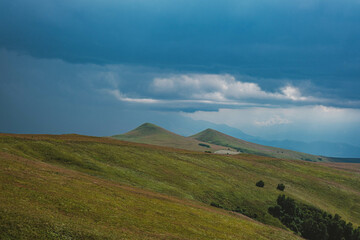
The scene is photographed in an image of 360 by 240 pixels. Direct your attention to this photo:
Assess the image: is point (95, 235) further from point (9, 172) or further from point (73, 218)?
point (9, 172)

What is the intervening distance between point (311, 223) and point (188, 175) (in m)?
34.5

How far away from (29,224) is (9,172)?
A: 17.6 meters

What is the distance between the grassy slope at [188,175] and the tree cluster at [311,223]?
12.0ft

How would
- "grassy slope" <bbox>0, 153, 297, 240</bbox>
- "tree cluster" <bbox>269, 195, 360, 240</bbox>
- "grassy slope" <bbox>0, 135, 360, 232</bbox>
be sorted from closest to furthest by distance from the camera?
"grassy slope" <bbox>0, 153, 297, 240</bbox> < "grassy slope" <bbox>0, 135, 360, 232</bbox> < "tree cluster" <bbox>269, 195, 360, 240</bbox>

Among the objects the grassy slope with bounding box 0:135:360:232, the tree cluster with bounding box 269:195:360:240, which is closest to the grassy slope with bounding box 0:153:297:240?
the grassy slope with bounding box 0:135:360:232

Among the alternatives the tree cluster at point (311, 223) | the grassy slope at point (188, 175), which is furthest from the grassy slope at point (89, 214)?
the tree cluster at point (311, 223)

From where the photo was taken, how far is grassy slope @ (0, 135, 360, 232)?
64562mm

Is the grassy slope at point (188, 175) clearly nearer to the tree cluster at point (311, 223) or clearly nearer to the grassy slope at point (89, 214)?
the tree cluster at point (311, 223)

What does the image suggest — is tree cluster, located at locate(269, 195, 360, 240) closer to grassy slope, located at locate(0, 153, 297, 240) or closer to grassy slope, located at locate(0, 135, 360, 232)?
grassy slope, located at locate(0, 135, 360, 232)

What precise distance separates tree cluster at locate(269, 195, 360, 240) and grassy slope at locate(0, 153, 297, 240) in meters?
20.0

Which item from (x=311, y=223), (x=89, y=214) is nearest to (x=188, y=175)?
(x=311, y=223)

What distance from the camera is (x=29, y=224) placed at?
24.4 meters

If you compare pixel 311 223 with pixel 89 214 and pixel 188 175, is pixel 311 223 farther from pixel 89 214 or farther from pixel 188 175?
pixel 89 214

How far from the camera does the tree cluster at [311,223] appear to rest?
66.3m
